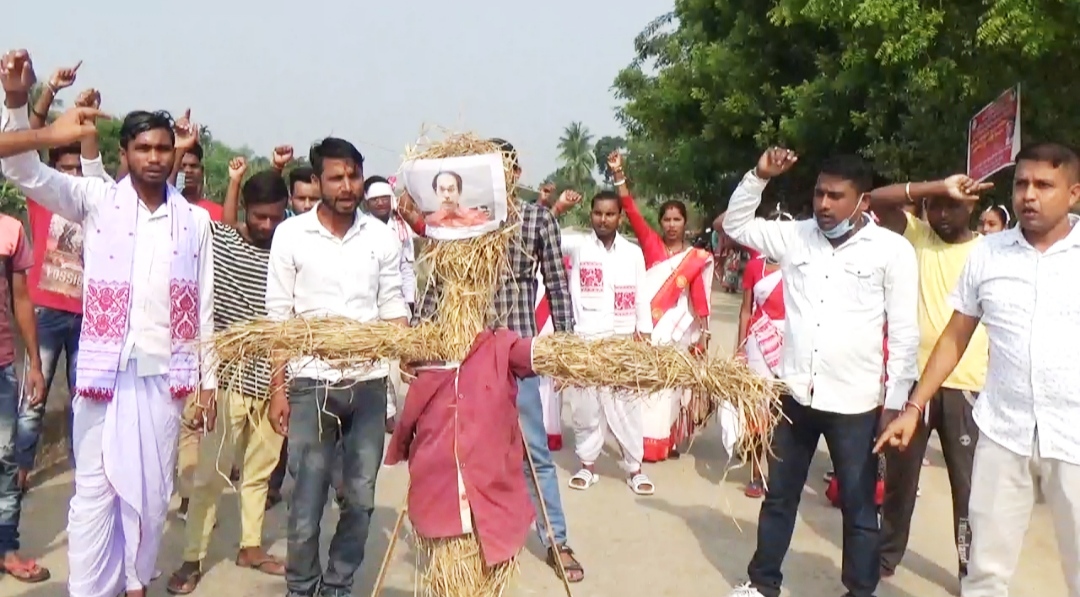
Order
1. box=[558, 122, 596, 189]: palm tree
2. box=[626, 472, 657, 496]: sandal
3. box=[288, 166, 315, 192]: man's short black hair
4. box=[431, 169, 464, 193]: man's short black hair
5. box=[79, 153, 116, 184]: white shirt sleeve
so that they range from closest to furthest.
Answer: box=[431, 169, 464, 193]: man's short black hair, box=[79, 153, 116, 184]: white shirt sleeve, box=[288, 166, 315, 192]: man's short black hair, box=[626, 472, 657, 496]: sandal, box=[558, 122, 596, 189]: palm tree

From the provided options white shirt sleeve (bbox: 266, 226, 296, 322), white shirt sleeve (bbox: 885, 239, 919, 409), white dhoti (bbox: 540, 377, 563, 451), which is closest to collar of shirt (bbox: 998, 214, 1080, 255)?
white shirt sleeve (bbox: 885, 239, 919, 409)

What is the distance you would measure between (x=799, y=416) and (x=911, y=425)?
0.63 meters

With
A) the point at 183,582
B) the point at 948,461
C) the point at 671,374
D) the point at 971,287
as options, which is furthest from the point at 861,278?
the point at 183,582

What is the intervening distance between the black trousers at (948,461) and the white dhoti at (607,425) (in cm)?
195

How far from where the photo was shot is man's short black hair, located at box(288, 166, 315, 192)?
5.44m

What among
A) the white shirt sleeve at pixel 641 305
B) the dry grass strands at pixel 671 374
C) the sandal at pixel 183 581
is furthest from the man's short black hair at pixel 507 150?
the white shirt sleeve at pixel 641 305

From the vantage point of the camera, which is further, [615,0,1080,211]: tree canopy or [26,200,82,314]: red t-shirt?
[615,0,1080,211]: tree canopy

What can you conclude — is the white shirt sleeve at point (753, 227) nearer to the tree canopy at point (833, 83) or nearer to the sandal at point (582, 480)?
the sandal at point (582, 480)

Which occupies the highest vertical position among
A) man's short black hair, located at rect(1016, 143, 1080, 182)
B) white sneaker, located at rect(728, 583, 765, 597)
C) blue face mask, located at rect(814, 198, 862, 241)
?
man's short black hair, located at rect(1016, 143, 1080, 182)

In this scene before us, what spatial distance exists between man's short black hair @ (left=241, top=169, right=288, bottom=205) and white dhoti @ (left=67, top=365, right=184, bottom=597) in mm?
1188

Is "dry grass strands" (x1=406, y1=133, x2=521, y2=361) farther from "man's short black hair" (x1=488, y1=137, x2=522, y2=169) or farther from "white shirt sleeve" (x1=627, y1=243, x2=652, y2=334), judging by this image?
"white shirt sleeve" (x1=627, y1=243, x2=652, y2=334)

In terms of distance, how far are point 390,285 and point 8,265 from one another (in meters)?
1.90

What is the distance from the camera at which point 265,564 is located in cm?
484

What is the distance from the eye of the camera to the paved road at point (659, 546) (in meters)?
4.77
